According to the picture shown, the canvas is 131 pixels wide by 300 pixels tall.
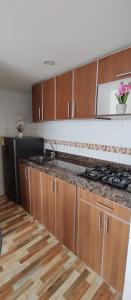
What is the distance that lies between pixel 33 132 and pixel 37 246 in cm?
208

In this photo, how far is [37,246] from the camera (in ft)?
5.92

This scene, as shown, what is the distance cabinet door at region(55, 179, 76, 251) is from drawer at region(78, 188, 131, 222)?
13cm

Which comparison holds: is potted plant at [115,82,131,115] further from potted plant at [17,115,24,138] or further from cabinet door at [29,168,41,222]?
potted plant at [17,115,24,138]

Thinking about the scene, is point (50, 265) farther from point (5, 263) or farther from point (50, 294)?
point (5, 263)

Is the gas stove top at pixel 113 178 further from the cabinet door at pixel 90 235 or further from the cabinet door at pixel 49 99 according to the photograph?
the cabinet door at pixel 49 99

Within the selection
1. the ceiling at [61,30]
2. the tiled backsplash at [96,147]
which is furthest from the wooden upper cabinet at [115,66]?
the tiled backsplash at [96,147]

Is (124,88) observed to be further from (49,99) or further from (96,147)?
(49,99)

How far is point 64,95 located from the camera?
1.98m

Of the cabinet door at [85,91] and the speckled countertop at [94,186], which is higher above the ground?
the cabinet door at [85,91]

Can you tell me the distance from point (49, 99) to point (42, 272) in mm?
2076

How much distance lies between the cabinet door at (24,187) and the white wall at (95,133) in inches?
26.0

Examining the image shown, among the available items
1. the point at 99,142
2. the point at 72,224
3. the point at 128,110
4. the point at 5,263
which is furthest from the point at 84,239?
the point at 128,110

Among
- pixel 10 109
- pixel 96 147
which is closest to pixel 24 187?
pixel 96 147

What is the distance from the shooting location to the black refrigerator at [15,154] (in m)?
2.47
